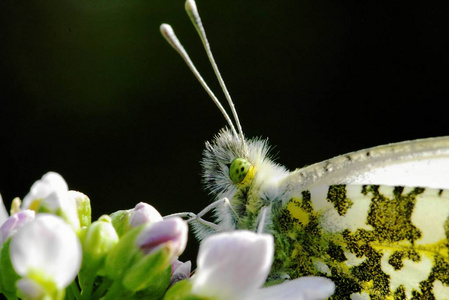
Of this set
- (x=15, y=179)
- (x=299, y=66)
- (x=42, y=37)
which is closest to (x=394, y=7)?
(x=299, y=66)

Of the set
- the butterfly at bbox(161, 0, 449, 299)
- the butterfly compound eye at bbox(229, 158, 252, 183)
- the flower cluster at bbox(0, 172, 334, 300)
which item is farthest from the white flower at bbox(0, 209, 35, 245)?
the butterfly compound eye at bbox(229, 158, 252, 183)

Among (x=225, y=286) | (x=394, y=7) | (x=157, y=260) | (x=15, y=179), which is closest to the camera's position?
(x=225, y=286)

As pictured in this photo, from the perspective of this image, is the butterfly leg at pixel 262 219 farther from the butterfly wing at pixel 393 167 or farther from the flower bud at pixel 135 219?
the flower bud at pixel 135 219

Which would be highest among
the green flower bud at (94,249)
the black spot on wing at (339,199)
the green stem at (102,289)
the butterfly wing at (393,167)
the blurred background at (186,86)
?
the blurred background at (186,86)

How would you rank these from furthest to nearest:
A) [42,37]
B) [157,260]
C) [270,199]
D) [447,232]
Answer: [42,37] < [270,199] < [447,232] < [157,260]

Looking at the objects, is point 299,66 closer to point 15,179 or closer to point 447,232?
point 15,179

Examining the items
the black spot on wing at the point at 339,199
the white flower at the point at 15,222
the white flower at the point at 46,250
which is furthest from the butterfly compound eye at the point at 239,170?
the white flower at the point at 46,250

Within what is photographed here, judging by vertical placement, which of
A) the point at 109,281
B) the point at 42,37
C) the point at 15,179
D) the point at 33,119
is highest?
the point at 42,37

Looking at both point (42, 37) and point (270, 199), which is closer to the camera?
point (270, 199)
